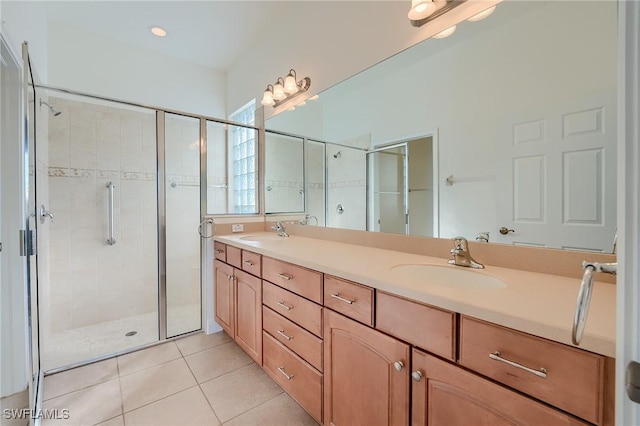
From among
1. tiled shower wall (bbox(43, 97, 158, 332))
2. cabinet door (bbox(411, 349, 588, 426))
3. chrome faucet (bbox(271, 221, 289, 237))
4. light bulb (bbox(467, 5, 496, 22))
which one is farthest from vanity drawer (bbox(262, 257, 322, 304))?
tiled shower wall (bbox(43, 97, 158, 332))

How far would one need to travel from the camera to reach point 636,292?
38cm

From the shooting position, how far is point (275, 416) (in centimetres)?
142

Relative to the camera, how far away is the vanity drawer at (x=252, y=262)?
1.65 m

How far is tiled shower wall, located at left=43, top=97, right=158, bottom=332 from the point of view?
236 cm

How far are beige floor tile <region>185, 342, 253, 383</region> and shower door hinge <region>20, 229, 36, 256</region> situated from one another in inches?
45.4

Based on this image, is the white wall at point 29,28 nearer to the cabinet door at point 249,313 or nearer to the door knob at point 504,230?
the cabinet door at point 249,313

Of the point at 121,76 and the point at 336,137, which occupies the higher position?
the point at 121,76

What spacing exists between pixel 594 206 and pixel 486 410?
0.79 m

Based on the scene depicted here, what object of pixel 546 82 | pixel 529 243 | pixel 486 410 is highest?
pixel 546 82

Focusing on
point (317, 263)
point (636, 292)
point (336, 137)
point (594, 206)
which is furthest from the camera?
point (336, 137)

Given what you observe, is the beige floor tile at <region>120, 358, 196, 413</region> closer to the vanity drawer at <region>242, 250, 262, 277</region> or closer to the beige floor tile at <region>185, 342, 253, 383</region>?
the beige floor tile at <region>185, 342, 253, 383</region>

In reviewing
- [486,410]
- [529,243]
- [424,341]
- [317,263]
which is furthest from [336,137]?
[486,410]

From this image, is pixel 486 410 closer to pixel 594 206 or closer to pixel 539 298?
pixel 539 298

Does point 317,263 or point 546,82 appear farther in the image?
point 317,263
